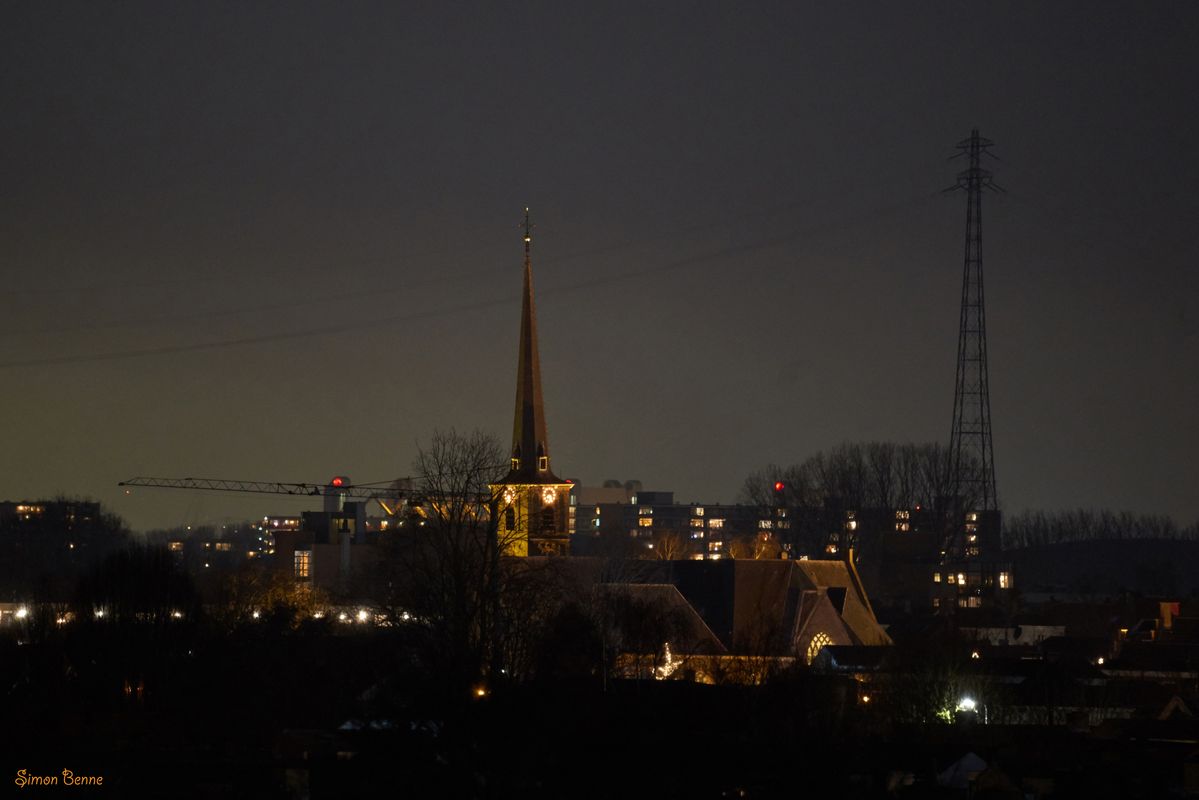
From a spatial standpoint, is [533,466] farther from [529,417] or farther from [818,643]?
[818,643]

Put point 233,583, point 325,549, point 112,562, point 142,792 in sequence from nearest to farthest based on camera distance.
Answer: point 142,792
point 112,562
point 233,583
point 325,549

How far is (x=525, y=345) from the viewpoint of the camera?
95.5m

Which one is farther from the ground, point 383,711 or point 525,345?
point 525,345

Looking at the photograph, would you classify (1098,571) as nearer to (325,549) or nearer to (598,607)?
(325,549)

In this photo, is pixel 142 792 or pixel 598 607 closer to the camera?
pixel 142 792

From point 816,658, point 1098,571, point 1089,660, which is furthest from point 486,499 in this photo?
point 1098,571

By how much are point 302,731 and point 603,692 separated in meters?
9.18
